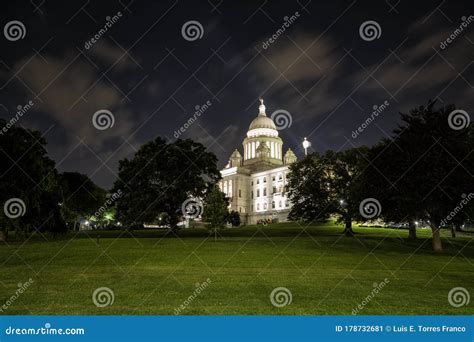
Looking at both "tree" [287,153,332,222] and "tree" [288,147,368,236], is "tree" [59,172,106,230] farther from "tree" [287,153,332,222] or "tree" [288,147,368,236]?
"tree" [288,147,368,236]

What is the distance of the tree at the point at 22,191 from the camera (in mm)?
21125

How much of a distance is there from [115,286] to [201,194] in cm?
3232

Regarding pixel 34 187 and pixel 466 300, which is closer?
pixel 466 300

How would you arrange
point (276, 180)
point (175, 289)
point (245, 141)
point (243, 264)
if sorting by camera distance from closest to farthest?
1. point (175, 289)
2. point (243, 264)
3. point (276, 180)
4. point (245, 141)

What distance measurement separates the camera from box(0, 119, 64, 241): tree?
2112cm

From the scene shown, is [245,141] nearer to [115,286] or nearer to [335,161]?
[335,161]

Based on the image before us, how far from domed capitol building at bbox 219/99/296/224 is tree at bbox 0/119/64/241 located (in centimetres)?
8017

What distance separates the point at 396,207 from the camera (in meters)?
36.1

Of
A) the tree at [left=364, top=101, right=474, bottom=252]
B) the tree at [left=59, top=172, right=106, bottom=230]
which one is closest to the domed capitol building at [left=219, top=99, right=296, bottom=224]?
the tree at [left=59, top=172, right=106, bottom=230]

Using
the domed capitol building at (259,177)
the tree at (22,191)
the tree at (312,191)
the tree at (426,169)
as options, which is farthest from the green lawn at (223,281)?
the domed capitol building at (259,177)

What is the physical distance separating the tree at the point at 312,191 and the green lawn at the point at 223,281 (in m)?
19.3

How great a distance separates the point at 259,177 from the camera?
395 ft

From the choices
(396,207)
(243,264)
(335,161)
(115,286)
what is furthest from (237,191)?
(115,286)

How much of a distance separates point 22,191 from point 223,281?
13414 millimetres
